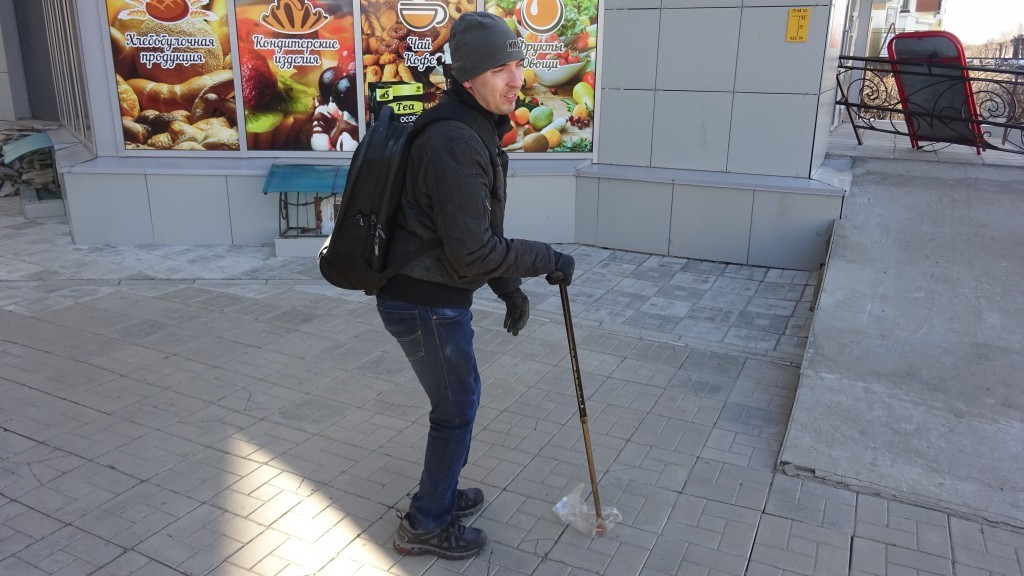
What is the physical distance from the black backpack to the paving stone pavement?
1238 millimetres

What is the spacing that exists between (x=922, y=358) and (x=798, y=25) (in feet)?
11.4

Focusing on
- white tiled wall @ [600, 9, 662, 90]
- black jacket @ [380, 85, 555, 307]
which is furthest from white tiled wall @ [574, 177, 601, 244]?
black jacket @ [380, 85, 555, 307]

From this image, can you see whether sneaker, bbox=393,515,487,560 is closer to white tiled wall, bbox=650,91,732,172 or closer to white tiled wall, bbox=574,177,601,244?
white tiled wall, bbox=574,177,601,244

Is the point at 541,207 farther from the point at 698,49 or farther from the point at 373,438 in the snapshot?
the point at 373,438

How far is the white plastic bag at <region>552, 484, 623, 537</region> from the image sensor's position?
11.3 feet

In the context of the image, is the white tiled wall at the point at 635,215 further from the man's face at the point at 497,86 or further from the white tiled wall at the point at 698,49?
the man's face at the point at 497,86

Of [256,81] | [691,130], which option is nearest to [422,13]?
[256,81]

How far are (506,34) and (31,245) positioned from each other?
6772 millimetres

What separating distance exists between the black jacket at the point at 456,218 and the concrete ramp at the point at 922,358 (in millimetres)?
1984

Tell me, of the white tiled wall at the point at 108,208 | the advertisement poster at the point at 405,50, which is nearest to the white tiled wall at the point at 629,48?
the advertisement poster at the point at 405,50

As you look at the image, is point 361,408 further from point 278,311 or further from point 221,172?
point 221,172

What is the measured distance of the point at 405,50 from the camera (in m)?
7.66

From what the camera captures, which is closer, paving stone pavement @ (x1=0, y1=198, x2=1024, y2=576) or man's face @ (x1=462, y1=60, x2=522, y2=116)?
man's face @ (x1=462, y1=60, x2=522, y2=116)

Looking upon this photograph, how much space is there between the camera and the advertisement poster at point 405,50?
7.57 metres
